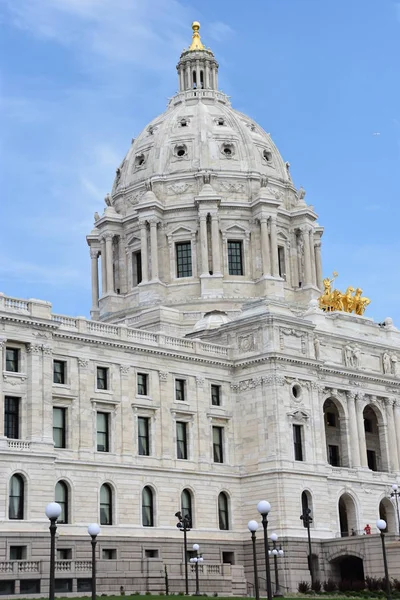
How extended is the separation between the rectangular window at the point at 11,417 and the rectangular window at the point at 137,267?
1533 inches

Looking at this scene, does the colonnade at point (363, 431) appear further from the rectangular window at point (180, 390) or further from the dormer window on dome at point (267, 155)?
the dormer window on dome at point (267, 155)

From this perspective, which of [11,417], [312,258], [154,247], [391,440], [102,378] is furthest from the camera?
[312,258]

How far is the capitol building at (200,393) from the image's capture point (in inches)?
2719

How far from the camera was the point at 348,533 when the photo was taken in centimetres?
8688

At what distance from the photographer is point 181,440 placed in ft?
263

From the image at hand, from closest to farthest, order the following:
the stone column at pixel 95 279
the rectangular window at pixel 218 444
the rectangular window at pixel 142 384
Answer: the rectangular window at pixel 142 384 < the rectangular window at pixel 218 444 < the stone column at pixel 95 279

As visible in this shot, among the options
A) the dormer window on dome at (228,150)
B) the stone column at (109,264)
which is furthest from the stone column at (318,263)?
the stone column at (109,264)

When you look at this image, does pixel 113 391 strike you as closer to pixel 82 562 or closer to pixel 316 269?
pixel 82 562

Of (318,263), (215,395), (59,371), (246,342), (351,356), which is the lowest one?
(59,371)

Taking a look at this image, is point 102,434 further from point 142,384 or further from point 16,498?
point 16,498

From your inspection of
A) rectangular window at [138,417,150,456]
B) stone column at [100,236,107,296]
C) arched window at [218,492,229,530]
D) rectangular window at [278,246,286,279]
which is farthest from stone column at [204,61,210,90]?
arched window at [218,492,229,530]

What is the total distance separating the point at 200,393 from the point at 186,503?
837 centimetres

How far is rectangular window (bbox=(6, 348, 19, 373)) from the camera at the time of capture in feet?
226

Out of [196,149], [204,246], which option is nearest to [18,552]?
[204,246]
